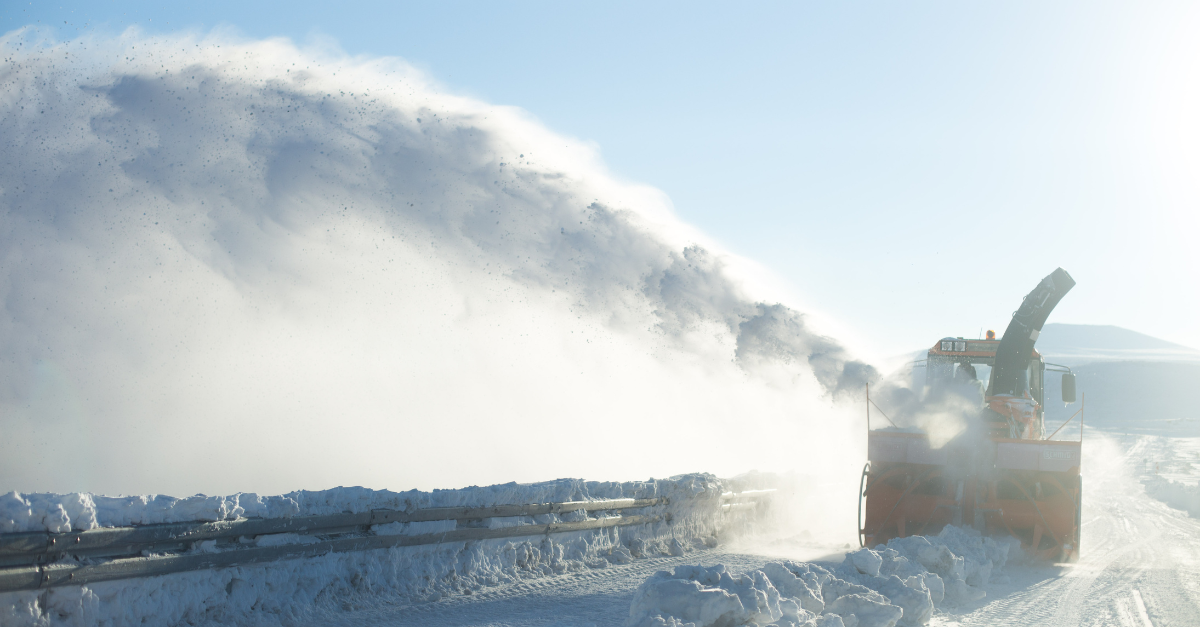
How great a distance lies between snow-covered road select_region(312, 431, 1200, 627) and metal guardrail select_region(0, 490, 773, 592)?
53 centimetres

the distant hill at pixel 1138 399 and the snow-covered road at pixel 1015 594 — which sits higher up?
the distant hill at pixel 1138 399

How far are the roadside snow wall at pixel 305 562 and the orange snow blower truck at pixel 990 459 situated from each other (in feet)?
14.2

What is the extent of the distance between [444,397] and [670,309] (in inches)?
336

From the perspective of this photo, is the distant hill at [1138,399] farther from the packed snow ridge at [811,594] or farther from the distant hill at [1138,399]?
the packed snow ridge at [811,594]

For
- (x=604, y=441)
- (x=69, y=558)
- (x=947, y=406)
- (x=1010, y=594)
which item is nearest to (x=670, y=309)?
(x=604, y=441)

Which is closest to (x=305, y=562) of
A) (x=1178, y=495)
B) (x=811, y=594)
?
(x=811, y=594)

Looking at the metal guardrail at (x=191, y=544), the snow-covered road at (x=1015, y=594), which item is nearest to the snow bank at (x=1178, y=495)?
the snow-covered road at (x=1015, y=594)

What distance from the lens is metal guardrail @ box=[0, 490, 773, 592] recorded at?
12.9ft

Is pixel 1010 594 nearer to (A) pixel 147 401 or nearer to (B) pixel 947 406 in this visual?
(B) pixel 947 406

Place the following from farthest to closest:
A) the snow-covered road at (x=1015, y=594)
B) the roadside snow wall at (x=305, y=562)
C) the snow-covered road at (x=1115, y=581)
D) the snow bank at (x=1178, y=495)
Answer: the snow bank at (x=1178, y=495) < the snow-covered road at (x=1115, y=581) < the snow-covered road at (x=1015, y=594) < the roadside snow wall at (x=305, y=562)

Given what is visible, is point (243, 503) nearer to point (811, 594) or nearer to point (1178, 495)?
point (811, 594)

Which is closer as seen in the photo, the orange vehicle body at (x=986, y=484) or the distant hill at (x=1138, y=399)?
the orange vehicle body at (x=986, y=484)

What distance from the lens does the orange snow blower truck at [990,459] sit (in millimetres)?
10320

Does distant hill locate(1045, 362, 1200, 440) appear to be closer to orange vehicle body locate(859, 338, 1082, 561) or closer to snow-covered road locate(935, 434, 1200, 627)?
snow-covered road locate(935, 434, 1200, 627)
